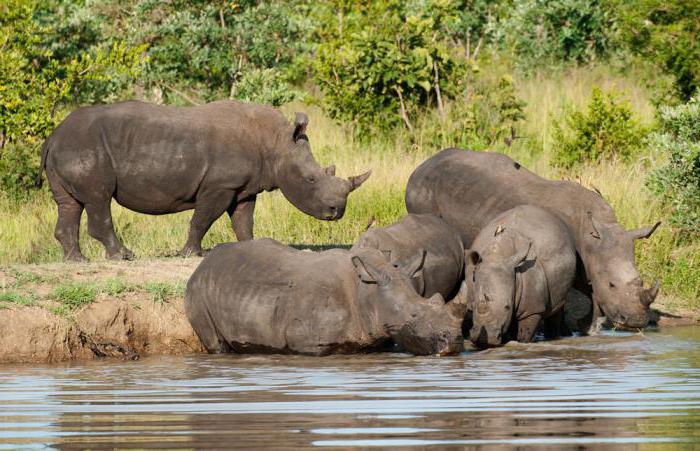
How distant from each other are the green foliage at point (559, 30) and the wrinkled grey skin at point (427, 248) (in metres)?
14.8

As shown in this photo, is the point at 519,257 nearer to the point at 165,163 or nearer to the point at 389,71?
the point at 165,163

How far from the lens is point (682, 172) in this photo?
631 inches

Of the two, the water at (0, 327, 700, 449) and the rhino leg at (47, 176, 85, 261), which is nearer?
the water at (0, 327, 700, 449)

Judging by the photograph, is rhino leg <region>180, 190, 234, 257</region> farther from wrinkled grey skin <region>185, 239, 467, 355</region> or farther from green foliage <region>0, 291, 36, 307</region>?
green foliage <region>0, 291, 36, 307</region>

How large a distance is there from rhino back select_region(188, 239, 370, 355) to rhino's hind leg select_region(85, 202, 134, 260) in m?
2.35

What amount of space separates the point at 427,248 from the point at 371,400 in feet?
14.1

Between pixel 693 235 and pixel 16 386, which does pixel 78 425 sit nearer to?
pixel 16 386

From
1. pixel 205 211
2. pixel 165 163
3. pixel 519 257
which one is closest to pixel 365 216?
pixel 205 211

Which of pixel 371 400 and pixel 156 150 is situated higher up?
pixel 156 150

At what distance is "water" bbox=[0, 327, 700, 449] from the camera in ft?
23.4

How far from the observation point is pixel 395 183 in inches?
714

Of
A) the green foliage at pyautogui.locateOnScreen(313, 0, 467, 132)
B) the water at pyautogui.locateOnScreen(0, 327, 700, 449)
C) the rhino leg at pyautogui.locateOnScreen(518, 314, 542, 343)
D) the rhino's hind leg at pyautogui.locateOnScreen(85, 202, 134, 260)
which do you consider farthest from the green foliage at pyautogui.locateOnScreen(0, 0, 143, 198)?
the rhino leg at pyautogui.locateOnScreen(518, 314, 542, 343)

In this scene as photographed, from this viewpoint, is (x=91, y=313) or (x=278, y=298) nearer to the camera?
(x=278, y=298)

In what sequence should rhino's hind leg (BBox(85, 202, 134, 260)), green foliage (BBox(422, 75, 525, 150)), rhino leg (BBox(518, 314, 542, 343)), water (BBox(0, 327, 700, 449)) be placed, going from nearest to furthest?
water (BBox(0, 327, 700, 449))
rhino leg (BBox(518, 314, 542, 343))
rhino's hind leg (BBox(85, 202, 134, 260))
green foliage (BBox(422, 75, 525, 150))
